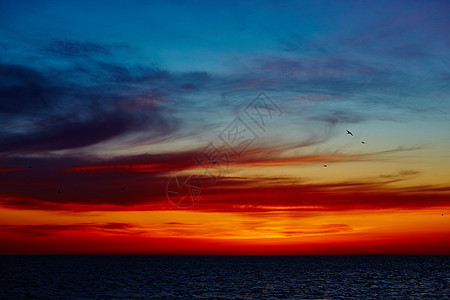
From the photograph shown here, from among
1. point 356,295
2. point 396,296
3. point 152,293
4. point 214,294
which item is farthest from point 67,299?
point 396,296

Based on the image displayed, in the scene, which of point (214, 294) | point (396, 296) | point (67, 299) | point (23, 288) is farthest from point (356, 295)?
point (23, 288)

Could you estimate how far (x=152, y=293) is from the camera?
3177 inches

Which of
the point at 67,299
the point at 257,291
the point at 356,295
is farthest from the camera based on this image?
the point at 257,291

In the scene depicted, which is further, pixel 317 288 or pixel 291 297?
pixel 317 288

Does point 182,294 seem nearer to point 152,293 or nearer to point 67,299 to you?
point 152,293

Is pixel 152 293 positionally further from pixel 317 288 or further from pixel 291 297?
pixel 317 288

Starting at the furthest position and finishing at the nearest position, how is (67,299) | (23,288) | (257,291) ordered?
(23,288) < (257,291) < (67,299)

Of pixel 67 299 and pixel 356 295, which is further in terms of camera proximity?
pixel 356 295

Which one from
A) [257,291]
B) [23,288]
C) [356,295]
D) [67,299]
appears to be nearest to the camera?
[67,299]

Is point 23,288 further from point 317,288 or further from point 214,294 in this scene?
point 317,288

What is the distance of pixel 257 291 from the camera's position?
8500 cm

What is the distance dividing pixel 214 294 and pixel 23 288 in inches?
1378

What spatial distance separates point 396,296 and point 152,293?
3638 cm

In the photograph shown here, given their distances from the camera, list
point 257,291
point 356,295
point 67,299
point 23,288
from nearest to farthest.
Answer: point 67,299 → point 356,295 → point 257,291 → point 23,288
